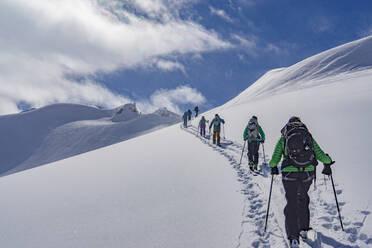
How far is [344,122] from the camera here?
1133 cm

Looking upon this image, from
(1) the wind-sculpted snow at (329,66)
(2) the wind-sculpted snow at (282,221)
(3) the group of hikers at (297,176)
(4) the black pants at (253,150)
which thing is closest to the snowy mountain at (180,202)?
(2) the wind-sculpted snow at (282,221)

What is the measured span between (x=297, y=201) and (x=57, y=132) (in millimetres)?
79713

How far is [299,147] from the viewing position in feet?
13.4

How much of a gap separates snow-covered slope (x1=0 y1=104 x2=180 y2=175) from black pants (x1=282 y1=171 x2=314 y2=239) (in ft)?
175

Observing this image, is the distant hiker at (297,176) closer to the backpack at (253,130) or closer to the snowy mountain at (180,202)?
the snowy mountain at (180,202)

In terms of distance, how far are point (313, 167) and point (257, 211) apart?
185 cm

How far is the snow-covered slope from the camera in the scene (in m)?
56.3

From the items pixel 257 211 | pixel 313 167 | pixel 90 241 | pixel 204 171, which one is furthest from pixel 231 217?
pixel 204 171

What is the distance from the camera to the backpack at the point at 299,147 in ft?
13.4

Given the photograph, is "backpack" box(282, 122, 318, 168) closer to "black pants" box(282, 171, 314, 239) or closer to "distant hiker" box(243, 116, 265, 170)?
"black pants" box(282, 171, 314, 239)

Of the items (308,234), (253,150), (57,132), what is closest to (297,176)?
(308,234)

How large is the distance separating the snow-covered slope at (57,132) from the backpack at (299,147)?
175 feet

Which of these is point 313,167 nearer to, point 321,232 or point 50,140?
point 321,232

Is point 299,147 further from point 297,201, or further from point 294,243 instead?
point 294,243
